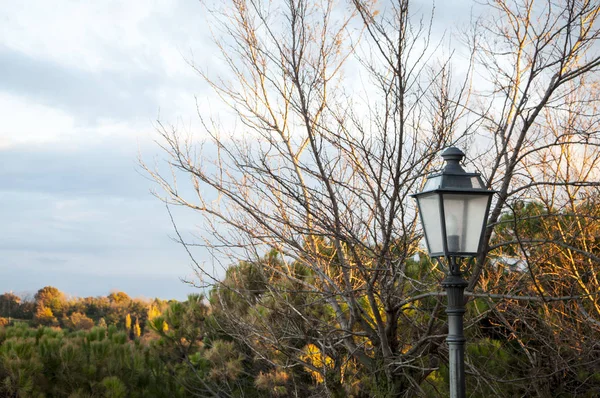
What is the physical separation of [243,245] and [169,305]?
18.3 ft

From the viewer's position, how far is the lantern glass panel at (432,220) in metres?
3.96

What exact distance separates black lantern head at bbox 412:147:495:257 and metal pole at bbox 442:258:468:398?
220 millimetres

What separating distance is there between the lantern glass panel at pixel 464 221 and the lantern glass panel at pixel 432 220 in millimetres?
51

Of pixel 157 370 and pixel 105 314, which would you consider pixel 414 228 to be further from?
pixel 105 314

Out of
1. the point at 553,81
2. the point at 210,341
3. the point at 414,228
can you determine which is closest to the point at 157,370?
the point at 210,341

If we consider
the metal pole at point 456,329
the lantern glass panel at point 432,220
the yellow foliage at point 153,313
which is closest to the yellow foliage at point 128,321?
the yellow foliage at point 153,313

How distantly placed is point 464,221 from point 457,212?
8cm

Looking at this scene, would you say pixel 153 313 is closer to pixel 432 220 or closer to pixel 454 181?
pixel 432 220

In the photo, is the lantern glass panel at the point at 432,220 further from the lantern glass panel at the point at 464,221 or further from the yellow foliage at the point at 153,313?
the yellow foliage at the point at 153,313

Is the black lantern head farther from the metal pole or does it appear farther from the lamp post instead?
the metal pole

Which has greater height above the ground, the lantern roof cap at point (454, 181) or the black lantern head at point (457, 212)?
the lantern roof cap at point (454, 181)

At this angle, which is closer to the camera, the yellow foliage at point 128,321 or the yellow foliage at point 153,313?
the yellow foliage at point 153,313

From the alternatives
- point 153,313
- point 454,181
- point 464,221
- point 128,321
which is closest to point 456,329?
point 464,221

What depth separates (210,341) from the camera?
40.2 feet
